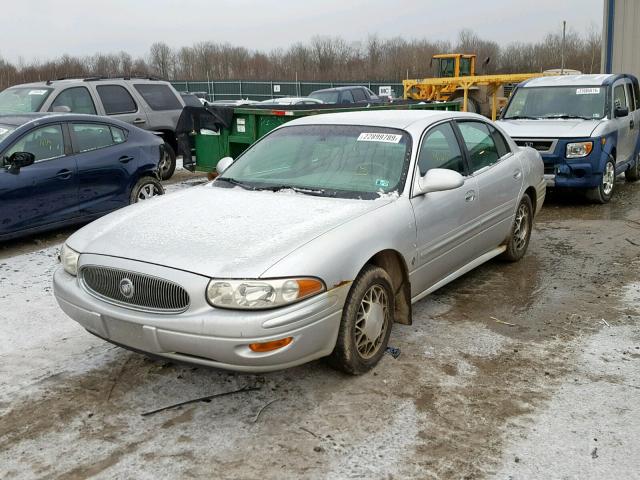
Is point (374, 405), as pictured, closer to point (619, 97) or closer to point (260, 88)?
point (619, 97)

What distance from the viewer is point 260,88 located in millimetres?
41062

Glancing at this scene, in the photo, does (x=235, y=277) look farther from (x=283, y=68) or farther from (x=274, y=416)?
(x=283, y=68)

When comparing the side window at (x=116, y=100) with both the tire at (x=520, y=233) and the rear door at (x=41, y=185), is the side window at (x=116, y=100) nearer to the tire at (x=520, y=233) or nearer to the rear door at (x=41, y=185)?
the rear door at (x=41, y=185)

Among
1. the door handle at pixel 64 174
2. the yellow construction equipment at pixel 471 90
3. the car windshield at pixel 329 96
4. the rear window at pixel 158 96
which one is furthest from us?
the yellow construction equipment at pixel 471 90

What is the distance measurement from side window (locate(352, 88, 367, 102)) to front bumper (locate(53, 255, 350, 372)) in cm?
1816

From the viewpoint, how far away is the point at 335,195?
14.1 ft

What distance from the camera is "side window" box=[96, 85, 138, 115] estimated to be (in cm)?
1110

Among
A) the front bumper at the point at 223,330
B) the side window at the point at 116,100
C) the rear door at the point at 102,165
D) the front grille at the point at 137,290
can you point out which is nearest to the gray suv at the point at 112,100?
the side window at the point at 116,100

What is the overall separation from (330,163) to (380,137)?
41 cm

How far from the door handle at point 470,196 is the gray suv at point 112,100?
624 cm

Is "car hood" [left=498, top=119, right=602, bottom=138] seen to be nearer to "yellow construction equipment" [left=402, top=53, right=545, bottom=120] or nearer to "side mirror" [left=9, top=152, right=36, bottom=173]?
"side mirror" [left=9, top=152, right=36, bottom=173]

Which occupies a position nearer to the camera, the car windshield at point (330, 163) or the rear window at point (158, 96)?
the car windshield at point (330, 163)

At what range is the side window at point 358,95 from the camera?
69.5 feet

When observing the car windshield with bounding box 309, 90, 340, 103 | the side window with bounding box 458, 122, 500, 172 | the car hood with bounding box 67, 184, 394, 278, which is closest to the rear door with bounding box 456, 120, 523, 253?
the side window with bounding box 458, 122, 500, 172
